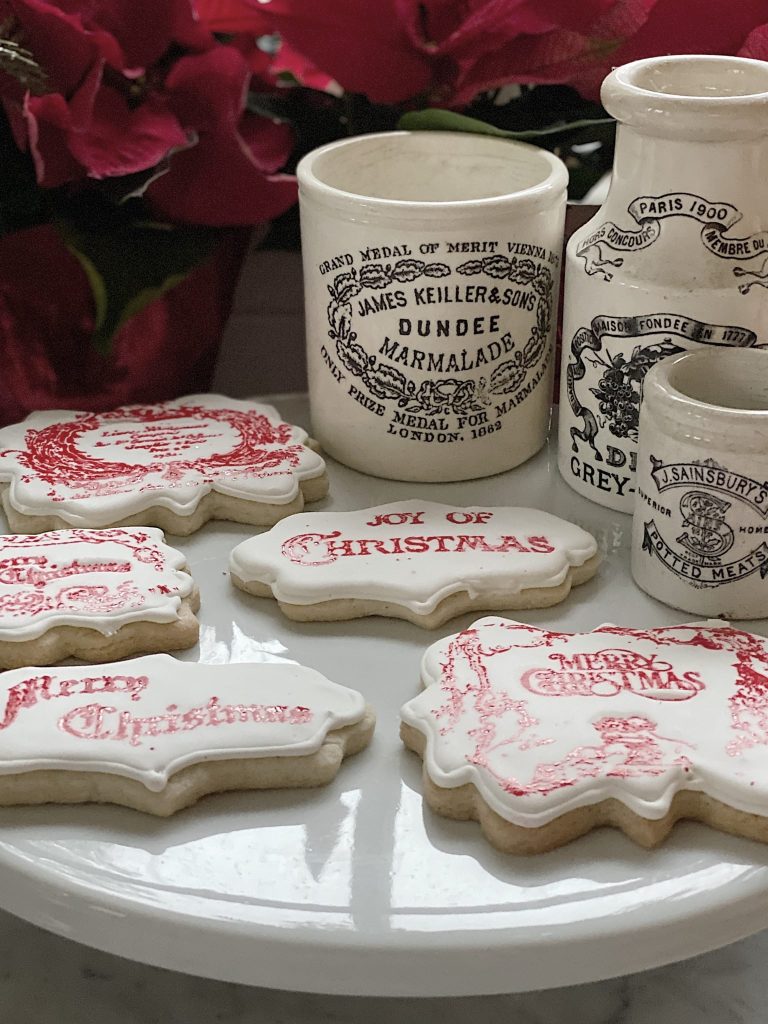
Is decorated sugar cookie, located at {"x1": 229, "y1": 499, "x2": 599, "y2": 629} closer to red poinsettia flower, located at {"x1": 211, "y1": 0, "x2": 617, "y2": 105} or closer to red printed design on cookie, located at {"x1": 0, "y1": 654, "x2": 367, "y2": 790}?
red printed design on cookie, located at {"x1": 0, "y1": 654, "x2": 367, "y2": 790}

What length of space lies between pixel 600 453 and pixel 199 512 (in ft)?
0.61

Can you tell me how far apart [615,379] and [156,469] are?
0.21 m

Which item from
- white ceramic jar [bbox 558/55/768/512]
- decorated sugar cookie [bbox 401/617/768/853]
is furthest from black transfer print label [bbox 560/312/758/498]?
decorated sugar cookie [bbox 401/617/768/853]

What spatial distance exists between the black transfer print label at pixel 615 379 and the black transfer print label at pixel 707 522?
2.3 inches

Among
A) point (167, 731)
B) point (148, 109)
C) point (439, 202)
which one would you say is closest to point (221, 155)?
point (148, 109)

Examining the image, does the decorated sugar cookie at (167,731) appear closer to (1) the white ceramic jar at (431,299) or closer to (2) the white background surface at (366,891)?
(2) the white background surface at (366,891)

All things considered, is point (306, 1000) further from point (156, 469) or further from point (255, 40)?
point (255, 40)

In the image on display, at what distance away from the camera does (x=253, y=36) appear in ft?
2.41

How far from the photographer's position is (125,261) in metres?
0.68

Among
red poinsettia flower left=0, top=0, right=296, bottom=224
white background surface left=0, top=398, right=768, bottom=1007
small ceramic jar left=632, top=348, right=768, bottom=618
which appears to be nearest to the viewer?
white background surface left=0, top=398, right=768, bottom=1007

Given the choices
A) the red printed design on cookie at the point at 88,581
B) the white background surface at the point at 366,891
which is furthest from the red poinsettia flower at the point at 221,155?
the white background surface at the point at 366,891

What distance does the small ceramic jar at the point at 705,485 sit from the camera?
0.49 metres

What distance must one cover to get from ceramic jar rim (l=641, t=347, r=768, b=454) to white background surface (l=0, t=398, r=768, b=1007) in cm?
15

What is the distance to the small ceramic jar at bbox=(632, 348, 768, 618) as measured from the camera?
1.61 ft
